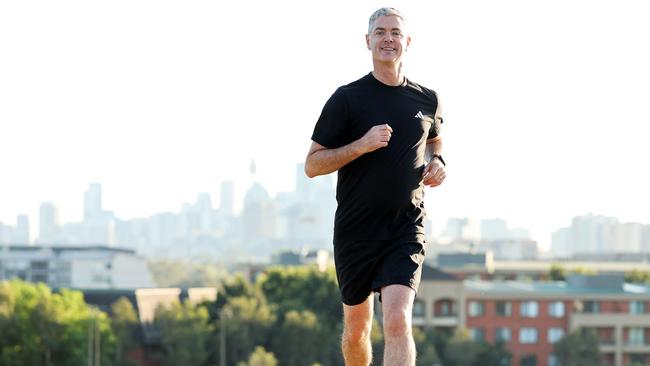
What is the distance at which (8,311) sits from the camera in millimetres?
92562

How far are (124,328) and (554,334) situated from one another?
28.1 m

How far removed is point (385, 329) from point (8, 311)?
276 feet

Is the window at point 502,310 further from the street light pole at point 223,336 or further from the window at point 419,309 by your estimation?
the street light pole at point 223,336

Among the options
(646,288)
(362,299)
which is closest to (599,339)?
(646,288)

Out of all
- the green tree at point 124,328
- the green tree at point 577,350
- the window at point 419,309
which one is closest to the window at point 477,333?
the window at point 419,309

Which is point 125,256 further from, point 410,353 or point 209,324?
point 410,353

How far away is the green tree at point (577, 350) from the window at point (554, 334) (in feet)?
23.9

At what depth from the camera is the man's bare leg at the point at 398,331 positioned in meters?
10.4

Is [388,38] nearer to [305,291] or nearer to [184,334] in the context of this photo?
[184,334]

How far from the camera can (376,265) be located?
10.9 metres

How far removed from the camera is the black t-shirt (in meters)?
10.8

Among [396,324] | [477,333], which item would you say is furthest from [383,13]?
[477,333]

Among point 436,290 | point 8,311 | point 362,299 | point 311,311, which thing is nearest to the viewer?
point 362,299

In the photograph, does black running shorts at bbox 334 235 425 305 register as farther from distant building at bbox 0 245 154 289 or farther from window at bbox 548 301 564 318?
distant building at bbox 0 245 154 289
